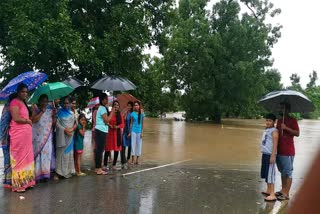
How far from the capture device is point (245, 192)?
7.52 m

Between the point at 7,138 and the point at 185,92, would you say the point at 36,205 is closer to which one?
the point at 7,138

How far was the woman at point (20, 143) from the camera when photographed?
672cm

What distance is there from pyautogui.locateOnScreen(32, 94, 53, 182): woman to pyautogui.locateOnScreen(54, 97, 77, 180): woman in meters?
0.33

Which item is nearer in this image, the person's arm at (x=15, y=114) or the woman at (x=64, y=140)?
the person's arm at (x=15, y=114)

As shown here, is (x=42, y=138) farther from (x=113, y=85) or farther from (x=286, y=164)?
(x=286, y=164)

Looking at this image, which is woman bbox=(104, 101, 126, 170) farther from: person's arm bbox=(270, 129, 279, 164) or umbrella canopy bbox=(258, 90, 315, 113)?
person's arm bbox=(270, 129, 279, 164)

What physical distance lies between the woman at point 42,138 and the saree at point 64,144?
0.33 metres

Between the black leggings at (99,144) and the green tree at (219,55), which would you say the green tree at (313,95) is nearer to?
the green tree at (219,55)

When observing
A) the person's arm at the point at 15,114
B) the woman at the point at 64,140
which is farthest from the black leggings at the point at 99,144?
the person's arm at the point at 15,114

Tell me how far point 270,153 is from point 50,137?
4111 mm

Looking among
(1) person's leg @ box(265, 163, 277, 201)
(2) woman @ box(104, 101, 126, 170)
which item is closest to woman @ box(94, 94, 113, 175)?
(2) woman @ box(104, 101, 126, 170)

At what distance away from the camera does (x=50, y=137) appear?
7660 mm

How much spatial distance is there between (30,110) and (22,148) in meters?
0.87

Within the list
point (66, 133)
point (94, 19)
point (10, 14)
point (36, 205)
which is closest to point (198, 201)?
point (36, 205)
